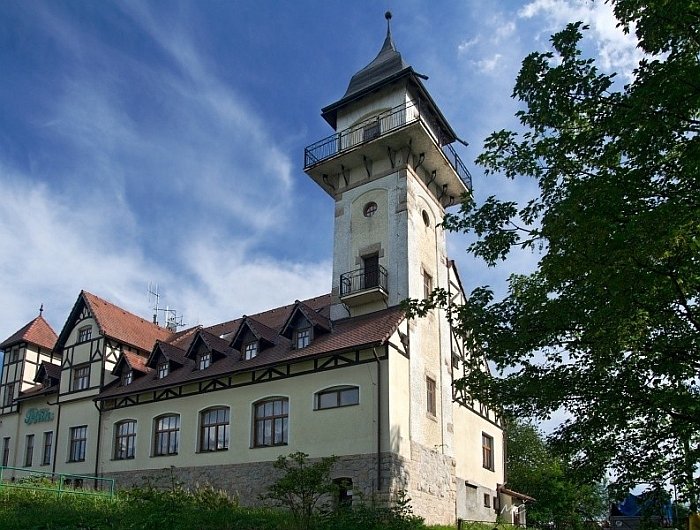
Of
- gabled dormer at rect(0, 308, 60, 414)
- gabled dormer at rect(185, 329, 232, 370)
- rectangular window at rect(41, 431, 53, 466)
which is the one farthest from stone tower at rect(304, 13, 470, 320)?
gabled dormer at rect(0, 308, 60, 414)

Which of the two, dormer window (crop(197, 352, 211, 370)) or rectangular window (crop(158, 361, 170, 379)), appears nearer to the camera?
dormer window (crop(197, 352, 211, 370))

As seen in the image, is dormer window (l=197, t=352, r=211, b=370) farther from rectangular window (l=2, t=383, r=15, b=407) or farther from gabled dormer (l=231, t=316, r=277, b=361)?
rectangular window (l=2, t=383, r=15, b=407)

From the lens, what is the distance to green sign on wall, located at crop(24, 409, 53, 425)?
3183 cm

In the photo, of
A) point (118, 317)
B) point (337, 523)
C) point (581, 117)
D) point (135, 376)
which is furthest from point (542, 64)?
point (118, 317)

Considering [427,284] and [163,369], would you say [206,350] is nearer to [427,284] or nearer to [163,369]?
[163,369]

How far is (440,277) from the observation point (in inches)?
1077

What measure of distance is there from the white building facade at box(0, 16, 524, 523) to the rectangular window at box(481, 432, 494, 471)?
87mm

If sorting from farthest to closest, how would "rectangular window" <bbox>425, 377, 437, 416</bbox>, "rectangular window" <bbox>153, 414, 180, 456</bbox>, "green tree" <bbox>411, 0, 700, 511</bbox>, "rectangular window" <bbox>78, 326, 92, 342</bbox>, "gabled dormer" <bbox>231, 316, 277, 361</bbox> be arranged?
1. "rectangular window" <bbox>78, 326, 92, 342</bbox>
2. "rectangular window" <bbox>153, 414, 180, 456</bbox>
3. "gabled dormer" <bbox>231, 316, 277, 361</bbox>
4. "rectangular window" <bbox>425, 377, 437, 416</bbox>
5. "green tree" <bbox>411, 0, 700, 511</bbox>

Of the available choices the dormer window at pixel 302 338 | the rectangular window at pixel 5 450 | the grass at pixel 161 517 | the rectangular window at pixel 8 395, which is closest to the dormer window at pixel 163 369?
the dormer window at pixel 302 338

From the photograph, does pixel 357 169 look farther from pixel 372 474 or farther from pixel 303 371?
pixel 372 474

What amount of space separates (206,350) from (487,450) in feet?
40.6

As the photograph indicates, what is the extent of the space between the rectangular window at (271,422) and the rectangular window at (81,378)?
417 inches

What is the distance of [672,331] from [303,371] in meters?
14.0

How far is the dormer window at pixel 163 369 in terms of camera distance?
28.5m
